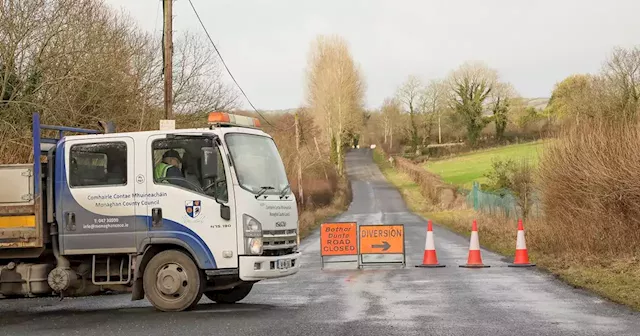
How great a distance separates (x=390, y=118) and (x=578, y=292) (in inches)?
4694

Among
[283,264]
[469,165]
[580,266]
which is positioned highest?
[469,165]

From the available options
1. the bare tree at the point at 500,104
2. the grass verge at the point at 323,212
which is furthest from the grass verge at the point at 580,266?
the bare tree at the point at 500,104

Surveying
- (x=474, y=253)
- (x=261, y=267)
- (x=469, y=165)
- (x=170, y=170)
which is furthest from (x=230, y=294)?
(x=469, y=165)

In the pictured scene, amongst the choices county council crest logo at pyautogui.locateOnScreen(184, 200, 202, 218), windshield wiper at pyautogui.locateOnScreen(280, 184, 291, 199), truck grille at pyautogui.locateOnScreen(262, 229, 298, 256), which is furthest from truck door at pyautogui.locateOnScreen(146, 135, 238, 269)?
windshield wiper at pyautogui.locateOnScreen(280, 184, 291, 199)

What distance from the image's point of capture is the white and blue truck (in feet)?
33.6

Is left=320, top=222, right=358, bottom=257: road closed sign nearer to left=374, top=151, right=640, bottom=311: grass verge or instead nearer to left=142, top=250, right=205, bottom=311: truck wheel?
left=374, top=151, right=640, bottom=311: grass verge

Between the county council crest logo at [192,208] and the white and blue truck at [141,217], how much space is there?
16 millimetres

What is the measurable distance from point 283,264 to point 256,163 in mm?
1494

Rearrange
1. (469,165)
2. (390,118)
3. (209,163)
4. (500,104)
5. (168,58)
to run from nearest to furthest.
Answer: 1. (209,163)
2. (168,58)
3. (469,165)
4. (500,104)
5. (390,118)

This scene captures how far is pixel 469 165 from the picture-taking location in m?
89.3

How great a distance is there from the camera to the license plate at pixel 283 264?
10.5m

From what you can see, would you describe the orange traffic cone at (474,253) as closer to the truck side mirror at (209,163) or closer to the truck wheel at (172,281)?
the truck wheel at (172,281)

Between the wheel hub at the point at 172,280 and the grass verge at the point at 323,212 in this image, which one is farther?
the grass verge at the point at 323,212

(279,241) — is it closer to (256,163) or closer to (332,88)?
(256,163)
